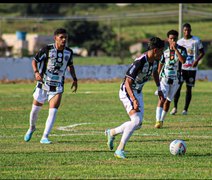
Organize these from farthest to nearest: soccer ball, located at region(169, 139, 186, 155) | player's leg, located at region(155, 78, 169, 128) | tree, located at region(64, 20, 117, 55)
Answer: tree, located at region(64, 20, 117, 55)
player's leg, located at region(155, 78, 169, 128)
soccer ball, located at region(169, 139, 186, 155)

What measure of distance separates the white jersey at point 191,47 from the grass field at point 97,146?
1.35m

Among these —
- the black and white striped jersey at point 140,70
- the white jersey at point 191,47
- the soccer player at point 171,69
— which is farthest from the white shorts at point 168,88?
the black and white striped jersey at point 140,70

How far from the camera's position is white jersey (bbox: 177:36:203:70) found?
20.4 m

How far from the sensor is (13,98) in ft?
86.0

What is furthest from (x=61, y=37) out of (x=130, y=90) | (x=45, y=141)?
(x=130, y=90)

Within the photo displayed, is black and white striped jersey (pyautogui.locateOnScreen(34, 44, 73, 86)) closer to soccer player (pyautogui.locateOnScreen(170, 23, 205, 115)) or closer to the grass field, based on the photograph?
the grass field

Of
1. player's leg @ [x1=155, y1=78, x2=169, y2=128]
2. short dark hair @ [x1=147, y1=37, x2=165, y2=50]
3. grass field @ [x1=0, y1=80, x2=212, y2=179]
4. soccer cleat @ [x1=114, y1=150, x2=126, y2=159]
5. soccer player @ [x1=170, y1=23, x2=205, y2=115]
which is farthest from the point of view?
soccer player @ [x1=170, y1=23, x2=205, y2=115]

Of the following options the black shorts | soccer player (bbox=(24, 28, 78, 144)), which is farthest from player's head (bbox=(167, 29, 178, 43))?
A: the black shorts

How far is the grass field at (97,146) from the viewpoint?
10125mm

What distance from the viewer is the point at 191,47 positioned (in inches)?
803

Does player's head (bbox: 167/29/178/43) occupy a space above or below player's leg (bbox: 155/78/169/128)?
above

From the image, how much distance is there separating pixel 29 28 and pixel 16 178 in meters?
88.0

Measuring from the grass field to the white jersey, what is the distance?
1347mm

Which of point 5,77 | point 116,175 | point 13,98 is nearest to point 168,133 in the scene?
point 116,175
